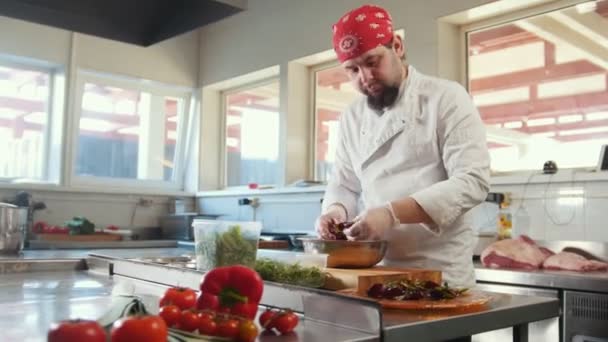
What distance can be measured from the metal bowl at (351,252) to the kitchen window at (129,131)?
133 inches

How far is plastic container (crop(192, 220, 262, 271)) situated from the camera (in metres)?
1.30

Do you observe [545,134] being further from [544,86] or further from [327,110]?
[327,110]

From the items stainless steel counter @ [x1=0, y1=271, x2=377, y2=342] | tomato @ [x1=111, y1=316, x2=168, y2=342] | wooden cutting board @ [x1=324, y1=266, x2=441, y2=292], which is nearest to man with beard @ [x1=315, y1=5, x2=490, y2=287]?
wooden cutting board @ [x1=324, y1=266, x2=441, y2=292]

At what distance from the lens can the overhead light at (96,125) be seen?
4402 millimetres

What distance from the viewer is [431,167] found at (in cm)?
165

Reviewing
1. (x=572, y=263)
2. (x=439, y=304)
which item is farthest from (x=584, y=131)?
(x=439, y=304)

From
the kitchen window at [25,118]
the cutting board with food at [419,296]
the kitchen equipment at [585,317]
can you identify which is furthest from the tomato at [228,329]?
the kitchen window at [25,118]

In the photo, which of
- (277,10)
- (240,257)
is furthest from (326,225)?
(277,10)

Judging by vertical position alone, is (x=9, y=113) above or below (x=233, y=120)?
below

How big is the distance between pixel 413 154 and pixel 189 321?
0.99m

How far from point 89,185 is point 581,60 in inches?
133

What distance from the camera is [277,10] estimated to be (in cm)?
421

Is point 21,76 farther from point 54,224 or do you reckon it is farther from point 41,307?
point 41,307

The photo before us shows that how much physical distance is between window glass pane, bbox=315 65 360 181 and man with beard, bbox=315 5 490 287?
2.26m
